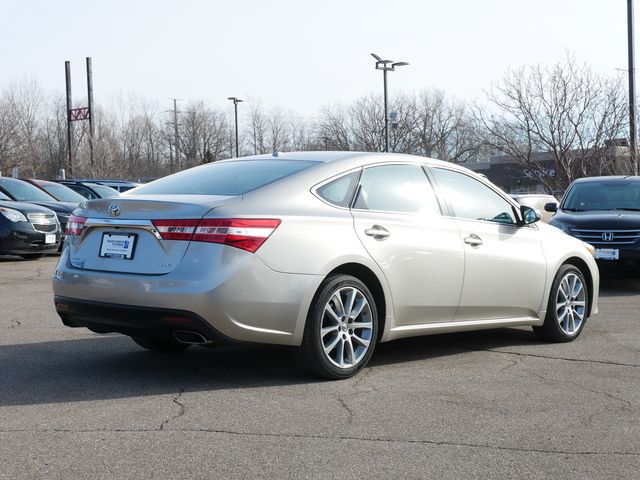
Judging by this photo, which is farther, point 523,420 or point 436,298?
point 436,298

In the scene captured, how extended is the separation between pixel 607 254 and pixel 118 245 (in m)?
7.90

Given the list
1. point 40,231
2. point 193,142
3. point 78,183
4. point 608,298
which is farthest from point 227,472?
point 193,142

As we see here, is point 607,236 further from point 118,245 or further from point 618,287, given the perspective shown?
point 118,245

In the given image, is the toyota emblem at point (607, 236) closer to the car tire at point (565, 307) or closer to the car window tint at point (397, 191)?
the car tire at point (565, 307)

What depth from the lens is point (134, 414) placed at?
16.4ft

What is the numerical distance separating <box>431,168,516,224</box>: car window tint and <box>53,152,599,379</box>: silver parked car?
0.01 meters

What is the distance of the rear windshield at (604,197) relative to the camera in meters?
13.2

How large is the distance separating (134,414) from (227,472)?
45.9 inches

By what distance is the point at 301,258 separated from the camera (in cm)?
573

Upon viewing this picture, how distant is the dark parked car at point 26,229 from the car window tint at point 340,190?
10745 millimetres

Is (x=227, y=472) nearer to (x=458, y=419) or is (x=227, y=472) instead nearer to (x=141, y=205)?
(x=458, y=419)

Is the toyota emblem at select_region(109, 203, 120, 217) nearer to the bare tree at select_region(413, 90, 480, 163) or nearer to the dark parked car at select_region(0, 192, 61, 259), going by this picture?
the dark parked car at select_region(0, 192, 61, 259)

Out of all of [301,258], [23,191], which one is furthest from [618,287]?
[23,191]

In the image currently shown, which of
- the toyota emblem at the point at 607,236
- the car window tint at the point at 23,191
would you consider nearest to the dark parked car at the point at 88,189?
the car window tint at the point at 23,191
